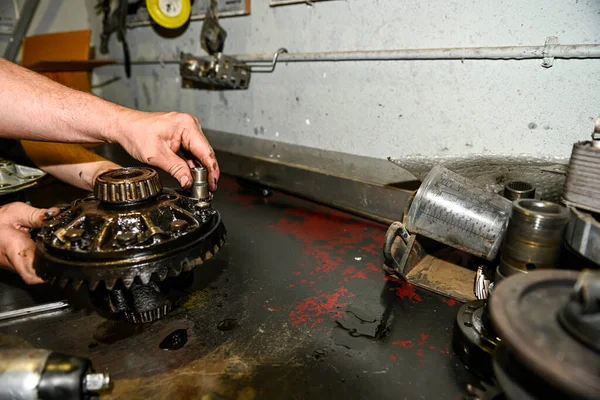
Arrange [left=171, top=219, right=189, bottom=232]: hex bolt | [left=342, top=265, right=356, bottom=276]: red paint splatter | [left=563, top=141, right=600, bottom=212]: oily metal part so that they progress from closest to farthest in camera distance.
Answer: [left=563, top=141, right=600, bottom=212]: oily metal part
[left=171, top=219, right=189, bottom=232]: hex bolt
[left=342, top=265, right=356, bottom=276]: red paint splatter

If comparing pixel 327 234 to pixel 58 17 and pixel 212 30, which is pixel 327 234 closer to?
pixel 212 30

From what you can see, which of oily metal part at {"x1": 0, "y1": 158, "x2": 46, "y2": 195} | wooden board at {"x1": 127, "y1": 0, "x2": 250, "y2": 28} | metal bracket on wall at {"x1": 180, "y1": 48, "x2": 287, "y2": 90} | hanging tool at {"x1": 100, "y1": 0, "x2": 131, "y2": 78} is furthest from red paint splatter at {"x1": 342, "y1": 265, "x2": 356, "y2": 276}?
hanging tool at {"x1": 100, "y1": 0, "x2": 131, "y2": 78}

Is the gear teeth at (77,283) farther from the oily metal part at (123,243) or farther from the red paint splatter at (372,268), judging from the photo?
the red paint splatter at (372,268)

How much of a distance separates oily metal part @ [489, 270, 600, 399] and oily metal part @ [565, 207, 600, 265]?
127 millimetres

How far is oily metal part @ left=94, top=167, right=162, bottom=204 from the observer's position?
85cm

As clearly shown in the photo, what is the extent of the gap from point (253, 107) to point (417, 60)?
1.02m

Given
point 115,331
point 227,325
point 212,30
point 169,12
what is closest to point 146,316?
point 115,331

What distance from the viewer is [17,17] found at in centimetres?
323

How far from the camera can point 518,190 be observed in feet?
3.33

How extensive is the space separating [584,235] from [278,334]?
658 mm

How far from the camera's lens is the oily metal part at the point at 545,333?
39 cm

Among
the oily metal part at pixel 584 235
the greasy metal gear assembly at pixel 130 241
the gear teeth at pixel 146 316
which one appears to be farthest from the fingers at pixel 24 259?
the oily metal part at pixel 584 235

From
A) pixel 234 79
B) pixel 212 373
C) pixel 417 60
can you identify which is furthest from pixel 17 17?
pixel 212 373

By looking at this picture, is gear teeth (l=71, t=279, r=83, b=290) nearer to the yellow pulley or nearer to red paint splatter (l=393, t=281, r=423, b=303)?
red paint splatter (l=393, t=281, r=423, b=303)
